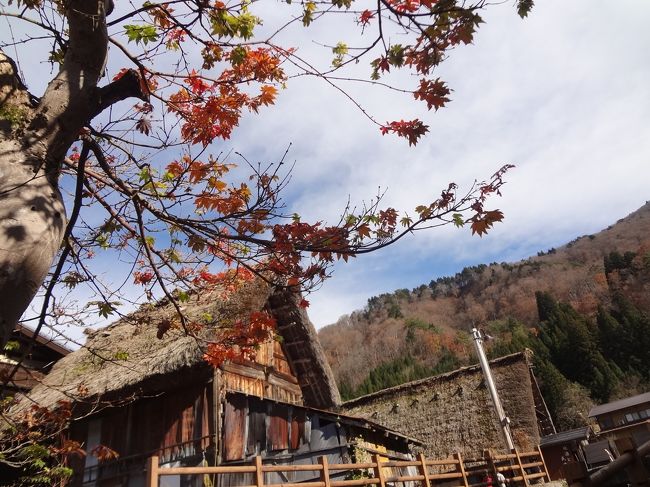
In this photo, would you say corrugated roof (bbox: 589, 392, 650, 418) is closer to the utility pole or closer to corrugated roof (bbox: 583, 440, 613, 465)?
the utility pole

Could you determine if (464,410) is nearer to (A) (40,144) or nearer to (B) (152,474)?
(B) (152,474)

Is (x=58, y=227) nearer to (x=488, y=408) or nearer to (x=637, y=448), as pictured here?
(x=637, y=448)

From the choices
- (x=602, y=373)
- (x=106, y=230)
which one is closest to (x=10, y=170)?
(x=106, y=230)

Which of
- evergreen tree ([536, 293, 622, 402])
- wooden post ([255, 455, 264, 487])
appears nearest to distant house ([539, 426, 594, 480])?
wooden post ([255, 455, 264, 487])

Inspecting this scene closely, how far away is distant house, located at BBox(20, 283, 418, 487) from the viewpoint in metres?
7.89

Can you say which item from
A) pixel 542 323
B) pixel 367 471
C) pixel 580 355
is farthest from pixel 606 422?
pixel 367 471

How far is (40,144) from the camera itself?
2.84 m

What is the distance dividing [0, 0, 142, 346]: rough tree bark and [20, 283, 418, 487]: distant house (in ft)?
14.1

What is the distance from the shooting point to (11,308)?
2338 millimetres

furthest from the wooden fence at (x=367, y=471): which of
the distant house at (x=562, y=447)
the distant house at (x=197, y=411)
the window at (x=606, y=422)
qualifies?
the window at (x=606, y=422)

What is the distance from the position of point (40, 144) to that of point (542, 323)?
52.2 meters

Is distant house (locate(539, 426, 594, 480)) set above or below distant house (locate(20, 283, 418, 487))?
below

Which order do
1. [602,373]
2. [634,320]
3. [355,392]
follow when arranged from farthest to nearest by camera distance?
[355,392]
[634,320]
[602,373]

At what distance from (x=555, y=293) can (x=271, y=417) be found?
2543 inches
